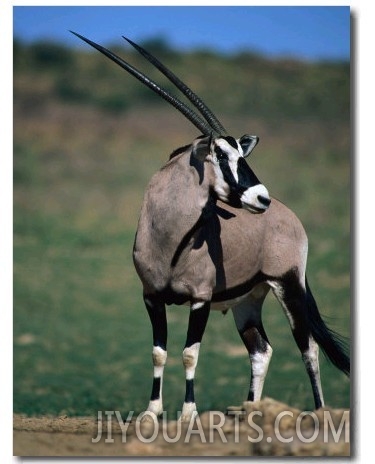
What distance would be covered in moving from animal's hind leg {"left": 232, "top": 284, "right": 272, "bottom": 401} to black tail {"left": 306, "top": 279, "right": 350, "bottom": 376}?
33cm

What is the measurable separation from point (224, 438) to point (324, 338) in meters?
1.22

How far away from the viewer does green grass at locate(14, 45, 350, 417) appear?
43.2ft

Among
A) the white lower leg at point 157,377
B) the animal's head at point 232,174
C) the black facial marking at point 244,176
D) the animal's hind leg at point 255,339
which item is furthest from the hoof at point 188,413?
the black facial marking at point 244,176

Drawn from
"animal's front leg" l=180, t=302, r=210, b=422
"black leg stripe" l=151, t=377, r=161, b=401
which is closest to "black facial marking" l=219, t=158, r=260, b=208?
"animal's front leg" l=180, t=302, r=210, b=422

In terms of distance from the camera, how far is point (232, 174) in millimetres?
6855

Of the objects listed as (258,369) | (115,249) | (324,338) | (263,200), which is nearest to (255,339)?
(258,369)

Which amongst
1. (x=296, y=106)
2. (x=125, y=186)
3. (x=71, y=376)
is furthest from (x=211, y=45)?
(x=125, y=186)

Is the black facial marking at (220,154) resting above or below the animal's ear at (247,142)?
below

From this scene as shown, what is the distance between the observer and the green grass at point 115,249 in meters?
13.2

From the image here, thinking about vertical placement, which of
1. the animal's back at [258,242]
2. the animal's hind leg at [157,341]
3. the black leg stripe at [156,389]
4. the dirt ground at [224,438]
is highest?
the animal's back at [258,242]

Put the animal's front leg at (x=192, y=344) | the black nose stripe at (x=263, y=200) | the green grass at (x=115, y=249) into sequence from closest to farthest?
the black nose stripe at (x=263, y=200) < the animal's front leg at (x=192, y=344) < the green grass at (x=115, y=249)

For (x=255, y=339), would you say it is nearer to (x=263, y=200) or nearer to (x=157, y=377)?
(x=157, y=377)

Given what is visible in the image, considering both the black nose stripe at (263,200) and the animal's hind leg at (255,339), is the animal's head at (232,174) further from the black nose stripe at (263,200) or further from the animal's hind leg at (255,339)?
the animal's hind leg at (255,339)
